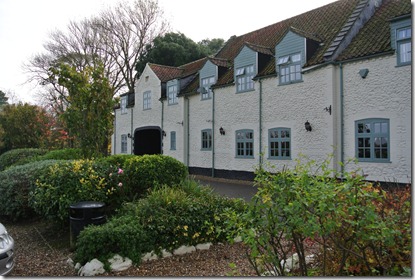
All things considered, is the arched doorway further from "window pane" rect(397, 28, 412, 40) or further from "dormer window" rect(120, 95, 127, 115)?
"window pane" rect(397, 28, 412, 40)

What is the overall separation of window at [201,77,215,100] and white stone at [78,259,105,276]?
12992 millimetres

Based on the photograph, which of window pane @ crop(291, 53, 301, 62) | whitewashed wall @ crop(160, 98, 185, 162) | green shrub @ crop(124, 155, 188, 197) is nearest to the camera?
green shrub @ crop(124, 155, 188, 197)

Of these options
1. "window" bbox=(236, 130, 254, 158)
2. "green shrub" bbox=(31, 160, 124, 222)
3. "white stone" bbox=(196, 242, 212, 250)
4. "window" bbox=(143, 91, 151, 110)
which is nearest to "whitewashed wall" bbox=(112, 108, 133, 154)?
"window" bbox=(143, 91, 151, 110)

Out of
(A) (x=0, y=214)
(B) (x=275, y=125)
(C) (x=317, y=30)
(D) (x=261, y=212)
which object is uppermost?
(C) (x=317, y=30)

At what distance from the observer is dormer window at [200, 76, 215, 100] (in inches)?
658

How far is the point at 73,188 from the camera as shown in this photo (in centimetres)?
605

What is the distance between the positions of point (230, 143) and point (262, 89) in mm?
2996

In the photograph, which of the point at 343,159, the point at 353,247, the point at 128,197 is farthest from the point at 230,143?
the point at 353,247

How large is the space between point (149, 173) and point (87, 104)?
3807 millimetres

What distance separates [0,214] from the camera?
757cm

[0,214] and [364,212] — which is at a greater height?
[364,212]

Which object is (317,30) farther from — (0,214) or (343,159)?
(0,214)

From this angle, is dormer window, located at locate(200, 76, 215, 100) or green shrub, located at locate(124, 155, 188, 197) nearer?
green shrub, located at locate(124, 155, 188, 197)

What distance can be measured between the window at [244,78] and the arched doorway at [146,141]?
306 inches
